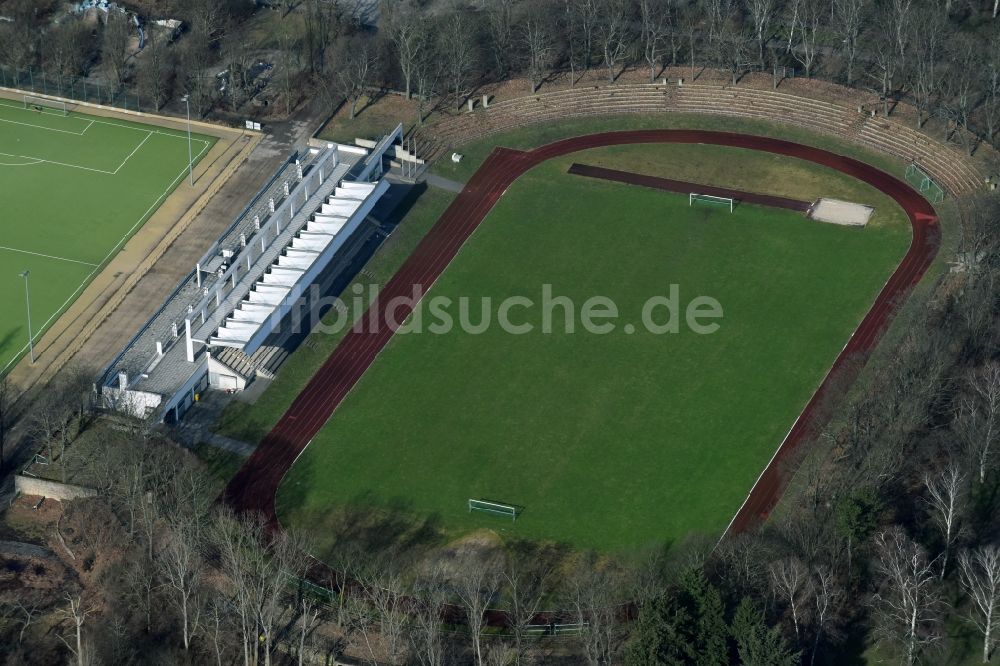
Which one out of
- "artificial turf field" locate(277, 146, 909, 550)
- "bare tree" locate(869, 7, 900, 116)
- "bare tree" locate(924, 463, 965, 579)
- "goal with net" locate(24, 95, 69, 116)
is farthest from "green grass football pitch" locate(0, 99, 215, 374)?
"bare tree" locate(924, 463, 965, 579)

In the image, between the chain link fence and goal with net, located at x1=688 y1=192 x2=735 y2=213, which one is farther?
the chain link fence

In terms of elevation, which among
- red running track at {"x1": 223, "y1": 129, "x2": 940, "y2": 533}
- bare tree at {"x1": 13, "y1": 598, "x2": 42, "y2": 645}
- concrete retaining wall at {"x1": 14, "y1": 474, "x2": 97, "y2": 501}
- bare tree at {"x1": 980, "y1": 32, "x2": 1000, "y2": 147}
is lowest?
bare tree at {"x1": 13, "y1": 598, "x2": 42, "y2": 645}

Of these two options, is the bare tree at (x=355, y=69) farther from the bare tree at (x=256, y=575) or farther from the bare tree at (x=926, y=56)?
the bare tree at (x=256, y=575)

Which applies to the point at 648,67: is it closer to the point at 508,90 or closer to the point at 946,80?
the point at 508,90

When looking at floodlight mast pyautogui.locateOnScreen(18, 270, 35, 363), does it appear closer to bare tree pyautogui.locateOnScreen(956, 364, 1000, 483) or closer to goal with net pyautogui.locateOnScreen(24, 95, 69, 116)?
goal with net pyautogui.locateOnScreen(24, 95, 69, 116)

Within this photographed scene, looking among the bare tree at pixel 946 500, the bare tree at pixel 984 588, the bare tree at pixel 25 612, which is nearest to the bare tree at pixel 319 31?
the bare tree at pixel 25 612

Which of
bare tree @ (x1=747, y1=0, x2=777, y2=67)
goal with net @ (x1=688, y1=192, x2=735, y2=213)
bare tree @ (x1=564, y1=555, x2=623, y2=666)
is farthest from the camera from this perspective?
bare tree @ (x1=747, y1=0, x2=777, y2=67)

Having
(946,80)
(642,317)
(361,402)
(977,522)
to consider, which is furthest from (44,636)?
(946,80)
